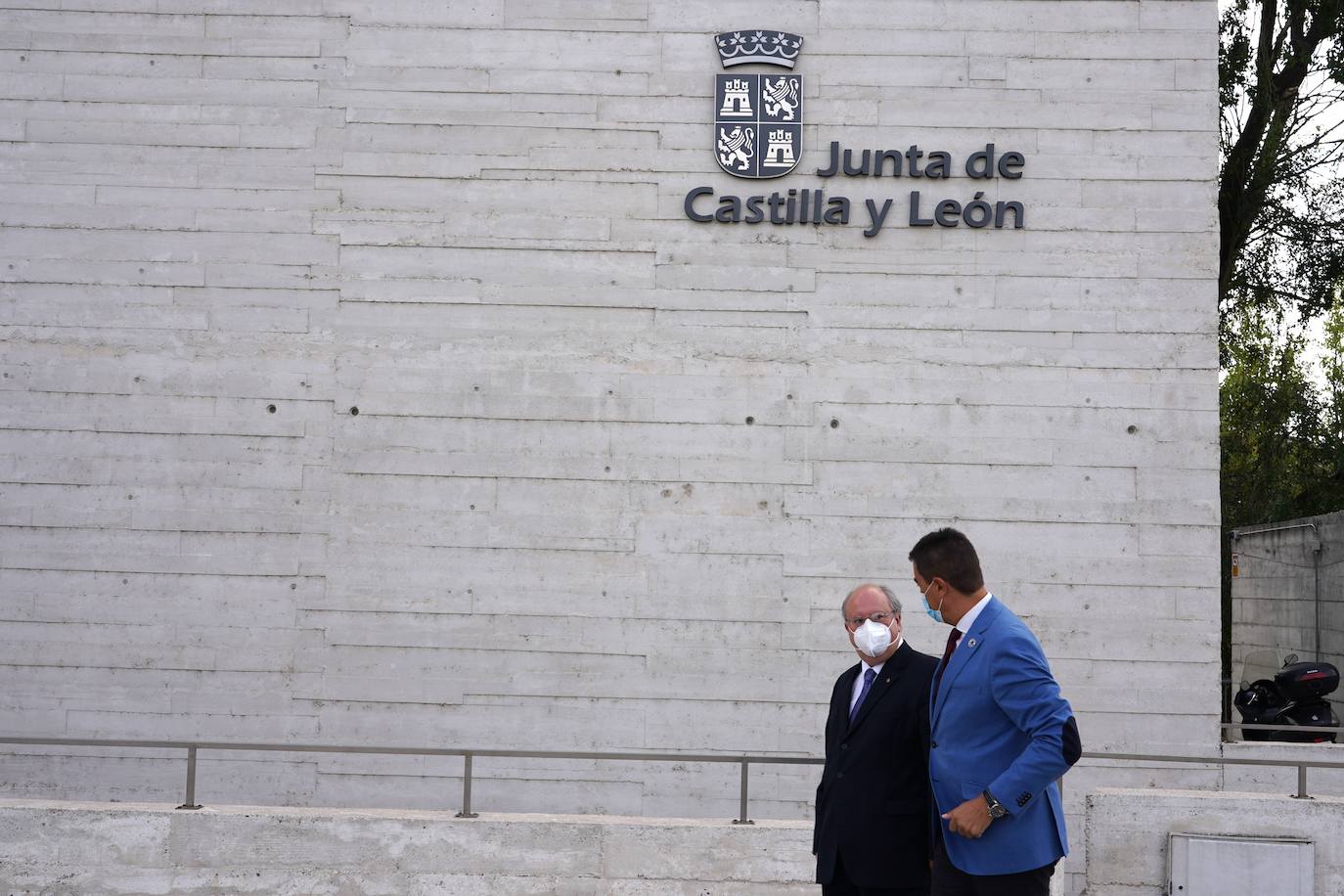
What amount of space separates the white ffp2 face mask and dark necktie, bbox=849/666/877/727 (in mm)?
155

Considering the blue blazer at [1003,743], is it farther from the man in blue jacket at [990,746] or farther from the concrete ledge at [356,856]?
the concrete ledge at [356,856]

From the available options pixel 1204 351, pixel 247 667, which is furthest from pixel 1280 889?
pixel 247 667

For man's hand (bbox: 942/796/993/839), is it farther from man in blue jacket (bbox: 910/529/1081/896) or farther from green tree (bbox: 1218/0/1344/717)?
green tree (bbox: 1218/0/1344/717)

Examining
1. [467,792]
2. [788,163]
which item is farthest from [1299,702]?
[467,792]

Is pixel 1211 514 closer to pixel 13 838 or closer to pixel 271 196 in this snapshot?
pixel 271 196

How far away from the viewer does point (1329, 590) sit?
14.2m

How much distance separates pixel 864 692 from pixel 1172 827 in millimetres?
3145

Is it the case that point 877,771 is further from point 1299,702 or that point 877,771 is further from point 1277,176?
point 1277,176

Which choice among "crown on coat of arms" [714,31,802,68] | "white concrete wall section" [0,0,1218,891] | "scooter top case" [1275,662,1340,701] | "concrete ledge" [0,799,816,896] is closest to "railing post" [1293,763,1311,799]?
"white concrete wall section" [0,0,1218,891]

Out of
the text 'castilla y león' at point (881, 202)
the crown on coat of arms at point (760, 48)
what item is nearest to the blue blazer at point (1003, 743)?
the text 'castilla y león' at point (881, 202)

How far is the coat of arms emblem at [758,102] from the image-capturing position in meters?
9.38

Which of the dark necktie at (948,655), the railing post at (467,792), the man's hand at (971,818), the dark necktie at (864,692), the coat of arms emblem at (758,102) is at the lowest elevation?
the railing post at (467,792)

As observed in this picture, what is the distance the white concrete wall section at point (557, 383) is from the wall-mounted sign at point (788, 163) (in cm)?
10

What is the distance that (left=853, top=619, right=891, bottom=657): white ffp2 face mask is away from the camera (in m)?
4.78
